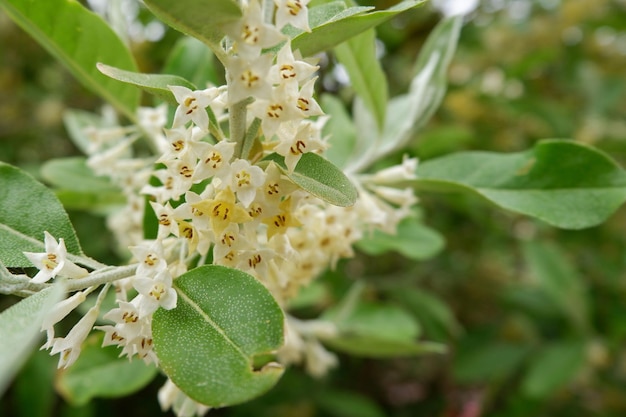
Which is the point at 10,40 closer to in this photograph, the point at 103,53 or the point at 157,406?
the point at 157,406

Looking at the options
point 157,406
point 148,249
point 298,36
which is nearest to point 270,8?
point 298,36

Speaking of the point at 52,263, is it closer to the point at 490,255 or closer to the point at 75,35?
the point at 75,35

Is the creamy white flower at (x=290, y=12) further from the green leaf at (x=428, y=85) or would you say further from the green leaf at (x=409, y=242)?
the green leaf at (x=409, y=242)

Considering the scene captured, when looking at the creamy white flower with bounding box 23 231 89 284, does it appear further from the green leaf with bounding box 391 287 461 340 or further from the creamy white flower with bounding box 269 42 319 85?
the green leaf with bounding box 391 287 461 340

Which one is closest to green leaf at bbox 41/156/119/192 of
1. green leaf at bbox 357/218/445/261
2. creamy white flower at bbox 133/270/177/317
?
green leaf at bbox 357/218/445/261

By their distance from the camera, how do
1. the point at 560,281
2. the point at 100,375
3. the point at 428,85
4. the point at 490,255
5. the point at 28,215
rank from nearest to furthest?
the point at 28,215
the point at 428,85
the point at 100,375
the point at 560,281
the point at 490,255

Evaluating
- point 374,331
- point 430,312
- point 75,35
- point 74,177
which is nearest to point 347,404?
point 430,312

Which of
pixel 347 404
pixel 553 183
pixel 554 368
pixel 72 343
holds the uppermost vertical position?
pixel 553 183

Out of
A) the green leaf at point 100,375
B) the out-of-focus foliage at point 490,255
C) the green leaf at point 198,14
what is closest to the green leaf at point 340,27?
the green leaf at point 198,14
